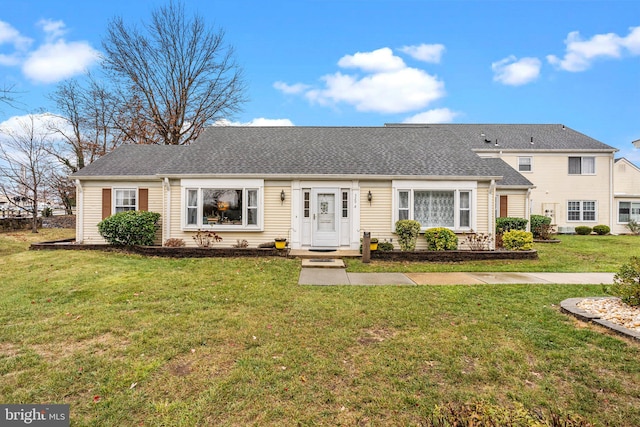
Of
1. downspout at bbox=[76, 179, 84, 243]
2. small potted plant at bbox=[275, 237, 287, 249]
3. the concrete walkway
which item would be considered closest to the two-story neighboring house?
the concrete walkway

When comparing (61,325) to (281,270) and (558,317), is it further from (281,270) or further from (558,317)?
(558,317)

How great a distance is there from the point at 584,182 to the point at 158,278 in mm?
26133

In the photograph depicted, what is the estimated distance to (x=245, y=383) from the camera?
2992 mm

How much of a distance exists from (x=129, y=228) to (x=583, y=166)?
89.4 feet

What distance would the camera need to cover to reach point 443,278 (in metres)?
7.66

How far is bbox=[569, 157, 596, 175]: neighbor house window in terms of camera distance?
20906mm

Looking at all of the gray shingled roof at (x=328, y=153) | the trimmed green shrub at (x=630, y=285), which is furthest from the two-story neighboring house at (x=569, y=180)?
the trimmed green shrub at (x=630, y=285)

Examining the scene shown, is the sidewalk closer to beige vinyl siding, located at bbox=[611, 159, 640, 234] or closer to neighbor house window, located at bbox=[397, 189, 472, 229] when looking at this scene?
neighbor house window, located at bbox=[397, 189, 472, 229]

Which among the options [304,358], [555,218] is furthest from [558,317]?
[555,218]

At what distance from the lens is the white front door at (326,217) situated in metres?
11.4

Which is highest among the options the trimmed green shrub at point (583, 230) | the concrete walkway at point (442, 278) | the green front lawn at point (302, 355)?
the trimmed green shrub at point (583, 230)

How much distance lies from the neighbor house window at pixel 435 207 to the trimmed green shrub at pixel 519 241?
4.70 feet

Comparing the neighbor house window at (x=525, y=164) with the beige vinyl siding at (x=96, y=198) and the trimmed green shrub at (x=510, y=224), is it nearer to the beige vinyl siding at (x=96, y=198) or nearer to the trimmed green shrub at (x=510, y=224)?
the trimmed green shrub at (x=510, y=224)

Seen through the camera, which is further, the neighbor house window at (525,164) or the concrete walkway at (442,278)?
the neighbor house window at (525,164)
